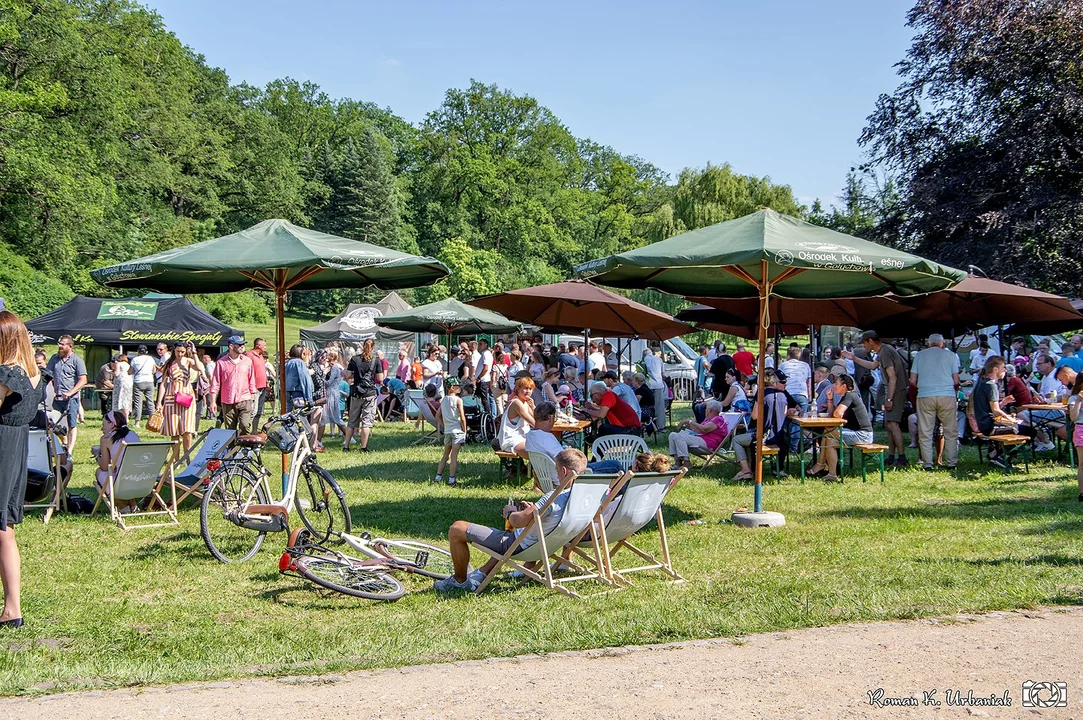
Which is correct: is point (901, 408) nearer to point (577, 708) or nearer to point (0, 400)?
point (577, 708)

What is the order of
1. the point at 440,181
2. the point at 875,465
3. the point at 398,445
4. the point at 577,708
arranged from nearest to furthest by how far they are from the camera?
Result: the point at 577,708 → the point at 875,465 → the point at 398,445 → the point at 440,181

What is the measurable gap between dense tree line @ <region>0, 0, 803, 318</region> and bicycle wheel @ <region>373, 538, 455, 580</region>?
33.6 meters

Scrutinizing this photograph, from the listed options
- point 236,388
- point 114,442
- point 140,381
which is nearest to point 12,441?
point 114,442

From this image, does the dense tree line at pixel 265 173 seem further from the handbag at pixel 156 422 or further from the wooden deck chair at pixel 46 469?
the wooden deck chair at pixel 46 469

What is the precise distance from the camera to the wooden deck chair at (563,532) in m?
6.01

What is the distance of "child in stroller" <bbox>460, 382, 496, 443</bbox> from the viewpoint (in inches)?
610

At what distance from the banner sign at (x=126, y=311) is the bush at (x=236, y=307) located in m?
26.2

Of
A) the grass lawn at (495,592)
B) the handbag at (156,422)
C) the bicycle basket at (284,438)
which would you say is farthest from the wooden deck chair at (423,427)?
the bicycle basket at (284,438)

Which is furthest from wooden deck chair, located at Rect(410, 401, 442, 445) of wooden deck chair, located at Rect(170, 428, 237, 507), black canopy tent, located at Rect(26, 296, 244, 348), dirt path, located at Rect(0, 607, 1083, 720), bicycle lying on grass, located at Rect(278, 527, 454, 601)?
dirt path, located at Rect(0, 607, 1083, 720)

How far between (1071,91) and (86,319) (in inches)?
1016

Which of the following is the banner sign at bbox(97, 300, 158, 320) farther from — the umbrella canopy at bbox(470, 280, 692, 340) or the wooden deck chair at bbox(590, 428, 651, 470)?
the wooden deck chair at bbox(590, 428, 651, 470)

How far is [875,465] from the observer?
12.4 metres

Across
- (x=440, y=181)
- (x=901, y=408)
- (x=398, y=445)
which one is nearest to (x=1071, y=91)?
(x=901, y=408)

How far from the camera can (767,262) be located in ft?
26.0
